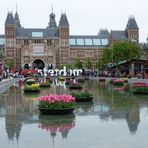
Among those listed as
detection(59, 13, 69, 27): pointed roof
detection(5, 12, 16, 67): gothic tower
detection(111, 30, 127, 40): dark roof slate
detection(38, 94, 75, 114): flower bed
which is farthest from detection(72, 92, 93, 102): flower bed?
detection(111, 30, 127, 40): dark roof slate

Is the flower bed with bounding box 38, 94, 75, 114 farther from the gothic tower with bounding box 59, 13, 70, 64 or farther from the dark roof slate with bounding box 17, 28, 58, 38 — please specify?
the dark roof slate with bounding box 17, 28, 58, 38

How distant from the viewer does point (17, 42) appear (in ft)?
416

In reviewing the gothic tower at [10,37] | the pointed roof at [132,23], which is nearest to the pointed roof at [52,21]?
the gothic tower at [10,37]

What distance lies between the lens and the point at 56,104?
13.3 meters

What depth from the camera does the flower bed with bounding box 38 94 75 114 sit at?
43.4 feet

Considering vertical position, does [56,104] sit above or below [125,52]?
below

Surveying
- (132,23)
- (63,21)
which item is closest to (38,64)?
(63,21)

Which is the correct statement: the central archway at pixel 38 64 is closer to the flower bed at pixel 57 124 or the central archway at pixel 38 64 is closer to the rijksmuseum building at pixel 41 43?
the rijksmuseum building at pixel 41 43

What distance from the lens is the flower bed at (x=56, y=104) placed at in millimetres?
13242

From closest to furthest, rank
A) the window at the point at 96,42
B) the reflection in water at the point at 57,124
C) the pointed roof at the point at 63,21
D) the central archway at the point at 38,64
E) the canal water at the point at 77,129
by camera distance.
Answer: the canal water at the point at 77,129 → the reflection in water at the point at 57,124 → the central archway at the point at 38,64 → the pointed roof at the point at 63,21 → the window at the point at 96,42

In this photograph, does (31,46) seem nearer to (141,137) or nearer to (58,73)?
(58,73)

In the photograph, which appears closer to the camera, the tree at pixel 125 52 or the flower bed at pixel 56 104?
the flower bed at pixel 56 104

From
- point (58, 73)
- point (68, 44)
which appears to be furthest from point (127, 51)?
→ point (68, 44)

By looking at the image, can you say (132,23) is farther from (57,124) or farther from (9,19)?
(57,124)
